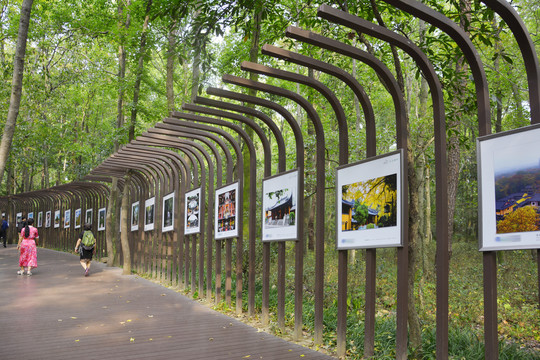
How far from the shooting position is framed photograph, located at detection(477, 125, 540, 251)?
4340 mm

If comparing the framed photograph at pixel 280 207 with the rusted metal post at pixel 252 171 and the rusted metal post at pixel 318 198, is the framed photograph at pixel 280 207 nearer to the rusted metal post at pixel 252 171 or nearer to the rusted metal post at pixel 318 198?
the rusted metal post at pixel 252 171

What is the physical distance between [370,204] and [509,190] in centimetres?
186

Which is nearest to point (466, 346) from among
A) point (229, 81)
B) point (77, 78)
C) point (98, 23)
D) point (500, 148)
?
point (500, 148)

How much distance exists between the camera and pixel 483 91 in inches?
193

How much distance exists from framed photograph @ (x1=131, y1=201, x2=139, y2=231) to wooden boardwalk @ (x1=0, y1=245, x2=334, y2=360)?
4.23 meters

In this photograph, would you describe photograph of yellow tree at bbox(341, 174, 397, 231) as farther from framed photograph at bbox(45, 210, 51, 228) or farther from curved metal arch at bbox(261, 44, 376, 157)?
A: framed photograph at bbox(45, 210, 51, 228)

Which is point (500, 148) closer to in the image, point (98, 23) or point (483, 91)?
point (483, 91)

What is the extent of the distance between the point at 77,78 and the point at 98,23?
2331 millimetres

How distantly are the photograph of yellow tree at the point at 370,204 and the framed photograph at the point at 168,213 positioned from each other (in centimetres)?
753

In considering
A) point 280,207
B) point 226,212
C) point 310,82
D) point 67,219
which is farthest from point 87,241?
point 67,219

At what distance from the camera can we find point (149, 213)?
1566 centimetres

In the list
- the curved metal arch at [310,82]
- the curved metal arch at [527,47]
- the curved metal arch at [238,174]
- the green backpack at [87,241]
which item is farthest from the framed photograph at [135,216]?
the curved metal arch at [527,47]

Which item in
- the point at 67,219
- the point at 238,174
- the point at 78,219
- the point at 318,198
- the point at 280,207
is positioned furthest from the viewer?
the point at 67,219

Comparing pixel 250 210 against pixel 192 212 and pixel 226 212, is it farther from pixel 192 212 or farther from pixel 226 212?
pixel 192 212
